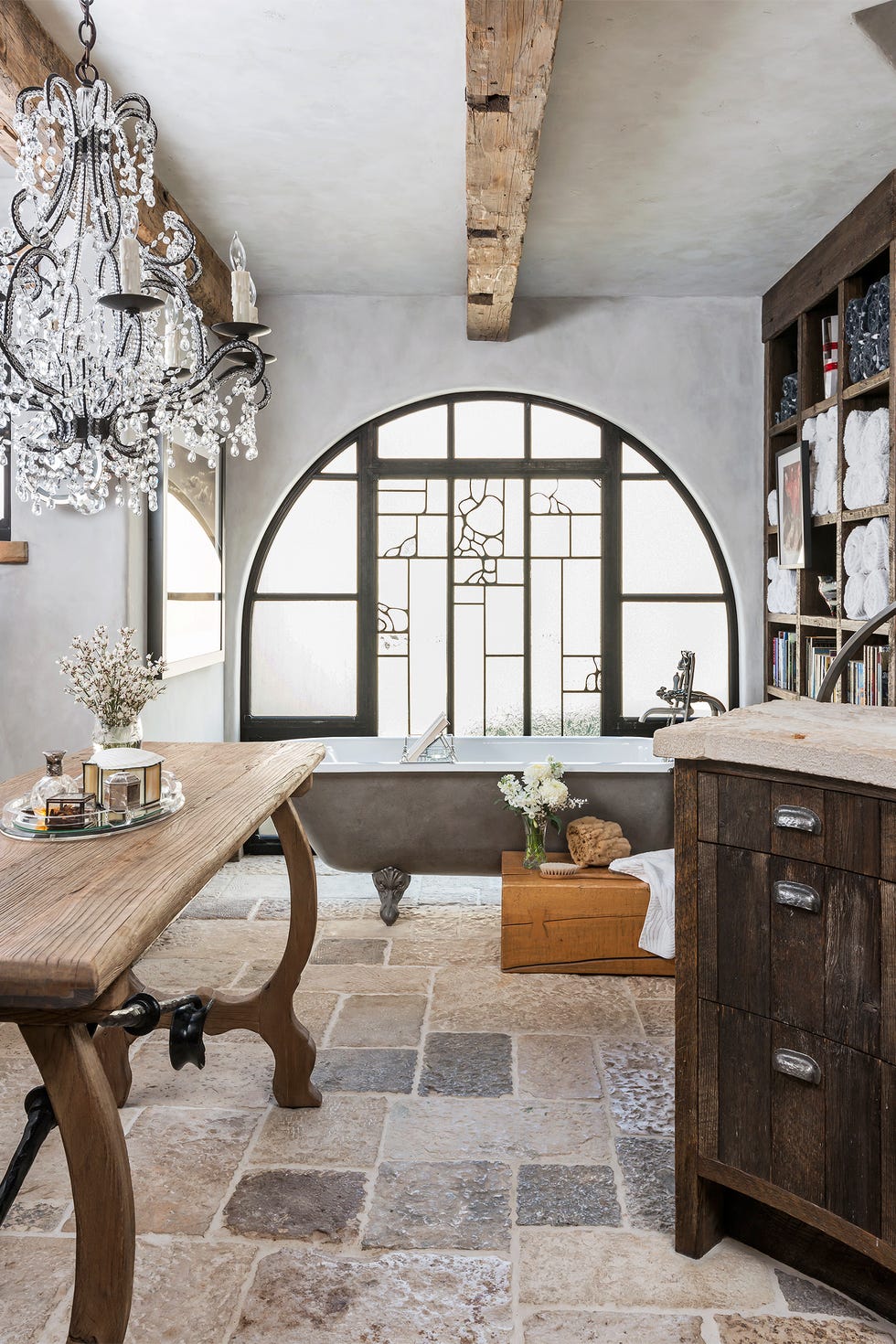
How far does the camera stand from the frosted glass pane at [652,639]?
546 cm

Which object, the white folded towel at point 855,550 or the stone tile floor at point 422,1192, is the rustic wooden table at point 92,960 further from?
the white folded towel at point 855,550

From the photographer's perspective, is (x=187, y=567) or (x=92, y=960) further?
(x=187, y=567)

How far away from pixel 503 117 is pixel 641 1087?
104 inches

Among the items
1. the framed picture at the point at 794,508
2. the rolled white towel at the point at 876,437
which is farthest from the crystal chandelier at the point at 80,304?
the framed picture at the point at 794,508

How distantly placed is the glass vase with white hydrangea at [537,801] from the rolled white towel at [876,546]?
1433 millimetres

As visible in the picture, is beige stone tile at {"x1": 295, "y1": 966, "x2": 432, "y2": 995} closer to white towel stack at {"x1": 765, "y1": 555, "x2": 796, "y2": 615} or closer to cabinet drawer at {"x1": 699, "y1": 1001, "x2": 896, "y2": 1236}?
cabinet drawer at {"x1": 699, "y1": 1001, "x2": 896, "y2": 1236}

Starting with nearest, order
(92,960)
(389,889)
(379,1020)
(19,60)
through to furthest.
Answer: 1. (92,960)
2. (19,60)
3. (379,1020)
4. (389,889)

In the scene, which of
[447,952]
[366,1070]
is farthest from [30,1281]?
[447,952]

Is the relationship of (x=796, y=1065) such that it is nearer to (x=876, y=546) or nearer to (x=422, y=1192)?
(x=422, y=1192)

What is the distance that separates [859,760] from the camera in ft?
5.48

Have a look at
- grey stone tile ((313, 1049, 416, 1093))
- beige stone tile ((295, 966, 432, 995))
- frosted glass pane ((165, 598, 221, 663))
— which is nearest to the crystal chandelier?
frosted glass pane ((165, 598, 221, 663))

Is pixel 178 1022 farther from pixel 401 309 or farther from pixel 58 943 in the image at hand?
pixel 401 309

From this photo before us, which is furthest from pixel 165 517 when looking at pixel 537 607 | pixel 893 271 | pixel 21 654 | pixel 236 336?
pixel 893 271

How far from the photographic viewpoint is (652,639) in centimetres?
547
